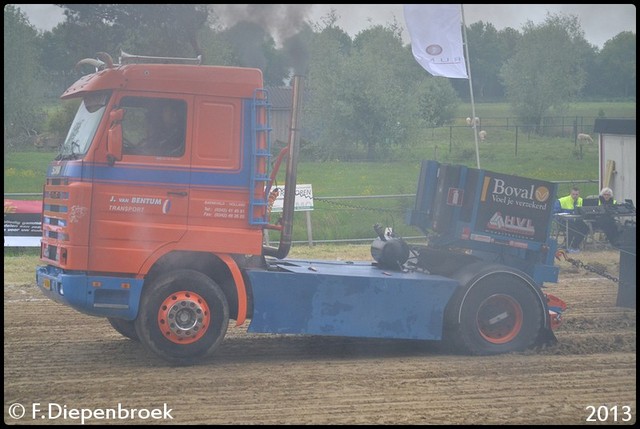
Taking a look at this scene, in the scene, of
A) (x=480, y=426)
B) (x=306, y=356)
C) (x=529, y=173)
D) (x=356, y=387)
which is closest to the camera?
(x=480, y=426)

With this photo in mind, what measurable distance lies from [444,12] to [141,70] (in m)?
6.53

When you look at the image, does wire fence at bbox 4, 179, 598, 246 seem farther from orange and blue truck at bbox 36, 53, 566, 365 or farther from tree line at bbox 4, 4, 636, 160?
orange and blue truck at bbox 36, 53, 566, 365

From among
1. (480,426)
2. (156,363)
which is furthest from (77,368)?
(480,426)

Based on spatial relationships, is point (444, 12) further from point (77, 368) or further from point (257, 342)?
point (77, 368)

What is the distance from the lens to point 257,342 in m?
10.3

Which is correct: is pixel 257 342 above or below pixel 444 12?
below

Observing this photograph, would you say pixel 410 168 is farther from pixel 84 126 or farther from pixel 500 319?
pixel 84 126

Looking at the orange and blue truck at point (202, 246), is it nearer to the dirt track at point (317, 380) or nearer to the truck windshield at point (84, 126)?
the truck windshield at point (84, 126)

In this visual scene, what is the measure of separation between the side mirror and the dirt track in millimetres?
2081

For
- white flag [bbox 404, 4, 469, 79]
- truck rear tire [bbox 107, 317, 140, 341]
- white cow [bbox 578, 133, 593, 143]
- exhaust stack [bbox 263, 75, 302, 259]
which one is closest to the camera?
exhaust stack [bbox 263, 75, 302, 259]

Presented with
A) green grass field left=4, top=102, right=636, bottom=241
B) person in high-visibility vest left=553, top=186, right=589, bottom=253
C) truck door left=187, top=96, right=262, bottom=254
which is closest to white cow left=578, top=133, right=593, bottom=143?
green grass field left=4, top=102, right=636, bottom=241

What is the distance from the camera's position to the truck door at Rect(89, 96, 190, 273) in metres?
8.61

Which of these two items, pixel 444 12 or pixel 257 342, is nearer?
pixel 257 342

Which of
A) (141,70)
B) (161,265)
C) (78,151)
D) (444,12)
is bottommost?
(161,265)
